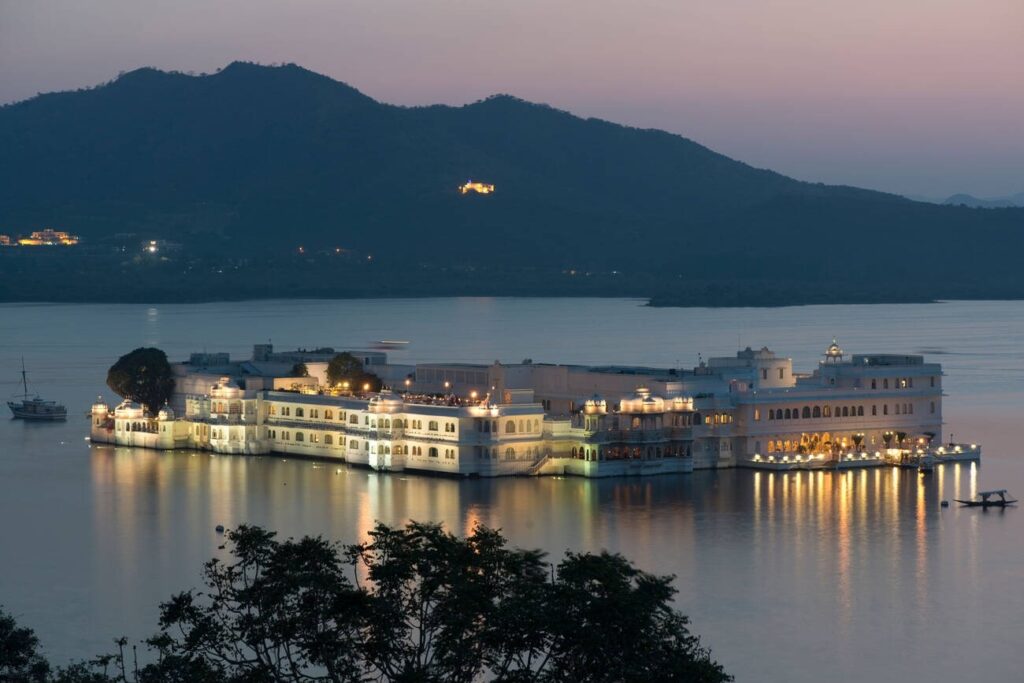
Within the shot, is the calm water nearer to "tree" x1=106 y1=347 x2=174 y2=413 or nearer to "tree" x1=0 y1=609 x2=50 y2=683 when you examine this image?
"tree" x1=106 y1=347 x2=174 y2=413

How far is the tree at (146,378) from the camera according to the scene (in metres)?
38.2

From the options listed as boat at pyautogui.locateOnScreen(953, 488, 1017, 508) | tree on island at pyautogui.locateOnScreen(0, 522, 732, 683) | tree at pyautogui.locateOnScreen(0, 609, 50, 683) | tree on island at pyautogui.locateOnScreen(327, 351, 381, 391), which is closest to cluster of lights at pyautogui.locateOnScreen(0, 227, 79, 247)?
tree on island at pyautogui.locateOnScreen(327, 351, 381, 391)

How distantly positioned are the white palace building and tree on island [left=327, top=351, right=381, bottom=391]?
0.25 metres

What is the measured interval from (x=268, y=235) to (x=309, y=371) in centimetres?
11997

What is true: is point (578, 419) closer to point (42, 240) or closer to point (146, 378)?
point (146, 378)

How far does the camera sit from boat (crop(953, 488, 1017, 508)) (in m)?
29.2

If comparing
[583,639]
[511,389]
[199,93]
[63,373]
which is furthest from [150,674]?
[199,93]

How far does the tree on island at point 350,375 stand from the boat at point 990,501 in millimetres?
11352

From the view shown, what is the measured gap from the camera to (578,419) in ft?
105

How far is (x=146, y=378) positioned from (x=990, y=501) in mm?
15320

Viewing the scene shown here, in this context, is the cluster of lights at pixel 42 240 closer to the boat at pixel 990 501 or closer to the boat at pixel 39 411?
the boat at pixel 39 411

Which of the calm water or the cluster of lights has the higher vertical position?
the cluster of lights

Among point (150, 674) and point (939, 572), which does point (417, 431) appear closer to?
point (939, 572)

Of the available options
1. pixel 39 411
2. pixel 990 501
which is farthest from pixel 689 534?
pixel 39 411
